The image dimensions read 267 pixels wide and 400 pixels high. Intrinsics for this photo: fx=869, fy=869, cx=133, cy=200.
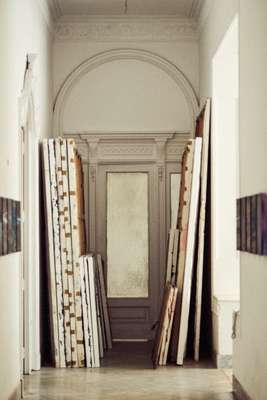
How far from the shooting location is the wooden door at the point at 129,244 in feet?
37.6

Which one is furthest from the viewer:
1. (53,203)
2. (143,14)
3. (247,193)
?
(143,14)

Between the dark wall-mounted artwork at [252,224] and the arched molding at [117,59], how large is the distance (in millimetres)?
4536

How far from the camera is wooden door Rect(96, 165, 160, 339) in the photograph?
11.5 m

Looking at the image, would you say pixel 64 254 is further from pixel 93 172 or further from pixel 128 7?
pixel 128 7

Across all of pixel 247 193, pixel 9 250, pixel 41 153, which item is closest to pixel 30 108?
pixel 41 153

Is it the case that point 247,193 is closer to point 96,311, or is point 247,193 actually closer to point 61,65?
point 96,311

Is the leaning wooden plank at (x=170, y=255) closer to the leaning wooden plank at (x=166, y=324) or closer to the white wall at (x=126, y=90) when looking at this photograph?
the leaning wooden plank at (x=166, y=324)

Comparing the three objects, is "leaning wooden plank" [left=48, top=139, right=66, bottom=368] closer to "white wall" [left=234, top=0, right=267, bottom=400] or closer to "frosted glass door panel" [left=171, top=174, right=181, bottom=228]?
"frosted glass door panel" [left=171, top=174, right=181, bottom=228]

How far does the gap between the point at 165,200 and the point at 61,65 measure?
2.24 meters

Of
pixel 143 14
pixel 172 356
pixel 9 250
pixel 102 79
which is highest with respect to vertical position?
pixel 143 14

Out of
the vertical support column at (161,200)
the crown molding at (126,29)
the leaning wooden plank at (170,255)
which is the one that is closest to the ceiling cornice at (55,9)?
the crown molding at (126,29)

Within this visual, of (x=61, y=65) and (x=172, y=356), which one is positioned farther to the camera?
(x=61, y=65)

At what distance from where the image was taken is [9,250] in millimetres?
6863

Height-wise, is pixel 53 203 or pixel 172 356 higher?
pixel 53 203
